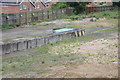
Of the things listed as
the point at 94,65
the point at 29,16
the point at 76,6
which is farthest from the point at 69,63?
the point at 76,6

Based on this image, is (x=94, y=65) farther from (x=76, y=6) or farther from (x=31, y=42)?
(x=76, y=6)

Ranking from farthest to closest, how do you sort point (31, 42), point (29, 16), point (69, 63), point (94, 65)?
point (29, 16) < point (31, 42) < point (69, 63) < point (94, 65)

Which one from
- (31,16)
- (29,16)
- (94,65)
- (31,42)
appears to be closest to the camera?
(94,65)

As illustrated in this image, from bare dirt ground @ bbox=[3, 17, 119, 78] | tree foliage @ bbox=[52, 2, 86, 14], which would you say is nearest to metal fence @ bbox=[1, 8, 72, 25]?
tree foliage @ bbox=[52, 2, 86, 14]

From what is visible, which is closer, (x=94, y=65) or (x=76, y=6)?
(x=94, y=65)

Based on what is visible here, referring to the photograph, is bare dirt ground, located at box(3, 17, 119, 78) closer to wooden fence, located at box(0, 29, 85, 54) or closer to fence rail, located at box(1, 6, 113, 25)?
wooden fence, located at box(0, 29, 85, 54)

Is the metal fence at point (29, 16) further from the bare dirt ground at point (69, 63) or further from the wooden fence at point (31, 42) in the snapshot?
the bare dirt ground at point (69, 63)

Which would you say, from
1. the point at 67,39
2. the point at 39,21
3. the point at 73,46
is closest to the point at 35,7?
the point at 39,21

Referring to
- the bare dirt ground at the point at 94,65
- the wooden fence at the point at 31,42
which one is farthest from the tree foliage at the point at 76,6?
the bare dirt ground at the point at 94,65

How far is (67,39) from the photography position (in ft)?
57.5

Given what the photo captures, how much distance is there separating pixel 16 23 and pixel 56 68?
53.9 feet

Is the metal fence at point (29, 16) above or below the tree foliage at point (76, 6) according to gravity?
below

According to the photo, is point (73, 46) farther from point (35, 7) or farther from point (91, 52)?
point (35, 7)

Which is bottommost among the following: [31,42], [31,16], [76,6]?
[31,42]
